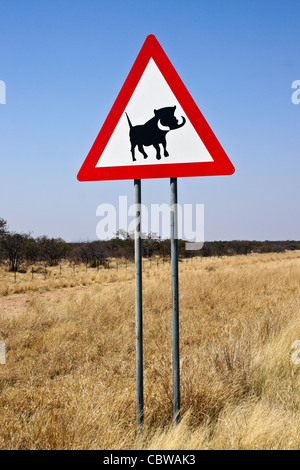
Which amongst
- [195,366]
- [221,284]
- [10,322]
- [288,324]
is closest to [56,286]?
[221,284]

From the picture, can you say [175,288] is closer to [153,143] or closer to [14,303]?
[153,143]

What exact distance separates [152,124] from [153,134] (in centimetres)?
9

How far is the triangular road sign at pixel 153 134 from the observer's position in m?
2.50

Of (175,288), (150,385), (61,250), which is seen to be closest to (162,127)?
(175,288)

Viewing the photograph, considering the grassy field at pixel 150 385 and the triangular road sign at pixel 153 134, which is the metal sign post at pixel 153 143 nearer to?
the triangular road sign at pixel 153 134

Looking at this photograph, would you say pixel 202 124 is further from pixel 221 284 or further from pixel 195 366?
pixel 221 284

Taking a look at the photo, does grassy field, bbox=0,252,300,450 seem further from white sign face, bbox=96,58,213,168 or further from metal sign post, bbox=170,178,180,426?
white sign face, bbox=96,58,213,168

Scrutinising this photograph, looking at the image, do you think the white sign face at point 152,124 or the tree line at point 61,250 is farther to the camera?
the tree line at point 61,250

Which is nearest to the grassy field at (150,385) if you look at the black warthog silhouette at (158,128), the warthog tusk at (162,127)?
the black warthog silhouette at (158,128)

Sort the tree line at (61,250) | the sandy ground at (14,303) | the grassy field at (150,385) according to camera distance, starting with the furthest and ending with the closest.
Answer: the tree line at (61,250) → the sandy ground at (14,303) → the grassy field at (150,385)

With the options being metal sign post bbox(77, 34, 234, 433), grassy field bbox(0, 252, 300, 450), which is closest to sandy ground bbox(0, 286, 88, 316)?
grassy field bbox(0, 252, 300, 450)

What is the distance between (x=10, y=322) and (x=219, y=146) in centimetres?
585

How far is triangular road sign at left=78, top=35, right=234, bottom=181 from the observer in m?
2.50

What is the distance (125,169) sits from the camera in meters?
2.60
